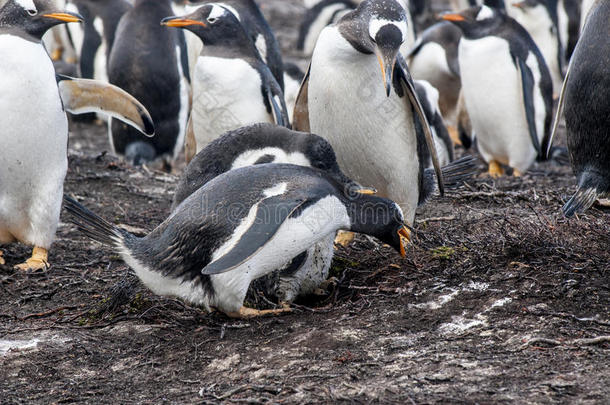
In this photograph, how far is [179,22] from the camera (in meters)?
6.23

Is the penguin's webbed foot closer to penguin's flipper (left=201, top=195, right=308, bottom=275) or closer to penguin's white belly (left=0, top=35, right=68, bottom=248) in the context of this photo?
penguin's flipper (left=201, top=195, right=308, bottom=275)

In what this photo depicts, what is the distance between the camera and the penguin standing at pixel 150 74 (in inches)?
311

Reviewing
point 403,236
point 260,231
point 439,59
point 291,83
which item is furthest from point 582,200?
point 439,59

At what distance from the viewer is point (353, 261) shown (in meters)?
4.25

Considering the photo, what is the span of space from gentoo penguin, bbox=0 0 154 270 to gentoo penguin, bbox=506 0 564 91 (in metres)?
8.36

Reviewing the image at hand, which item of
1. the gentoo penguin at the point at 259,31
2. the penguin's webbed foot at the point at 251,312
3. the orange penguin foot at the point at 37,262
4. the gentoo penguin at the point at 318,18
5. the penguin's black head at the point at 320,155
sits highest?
the penguin's black head at the point at 320,155

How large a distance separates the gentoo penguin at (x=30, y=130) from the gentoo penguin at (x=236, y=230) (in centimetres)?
115

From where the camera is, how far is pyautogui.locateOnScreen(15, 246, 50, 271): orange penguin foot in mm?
4707

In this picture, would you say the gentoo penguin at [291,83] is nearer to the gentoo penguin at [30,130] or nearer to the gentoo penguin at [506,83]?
the gentoo penguin at [506,83]

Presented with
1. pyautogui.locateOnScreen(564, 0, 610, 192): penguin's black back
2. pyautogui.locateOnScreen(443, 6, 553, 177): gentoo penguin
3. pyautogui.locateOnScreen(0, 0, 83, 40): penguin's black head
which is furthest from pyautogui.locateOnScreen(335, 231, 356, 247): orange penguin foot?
pyautogui.locateOnScreen(443, 6, 553, 177): gentoo penguin

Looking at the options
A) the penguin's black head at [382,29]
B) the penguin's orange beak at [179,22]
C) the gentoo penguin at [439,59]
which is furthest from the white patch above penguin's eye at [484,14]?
the penguin's black head at [382,29]

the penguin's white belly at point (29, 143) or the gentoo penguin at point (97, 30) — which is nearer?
the penguin's white belly at point (29, 143)

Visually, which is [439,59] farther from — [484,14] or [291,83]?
[484,14]

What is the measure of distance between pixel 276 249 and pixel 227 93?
3.08 meters
